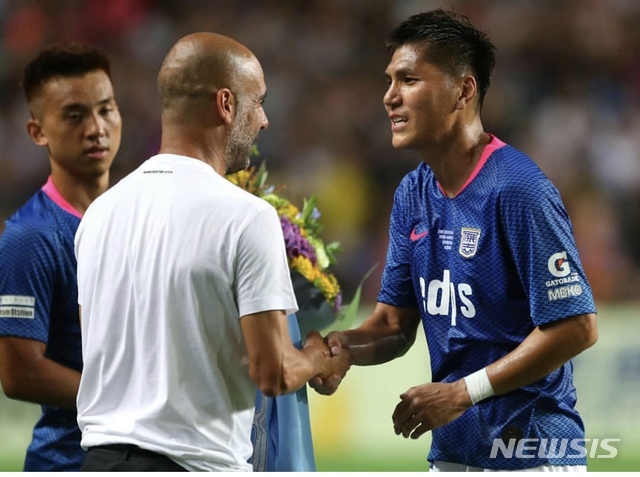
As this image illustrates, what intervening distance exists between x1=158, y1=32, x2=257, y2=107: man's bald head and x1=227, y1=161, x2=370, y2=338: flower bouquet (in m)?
0.88

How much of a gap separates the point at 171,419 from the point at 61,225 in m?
1.33

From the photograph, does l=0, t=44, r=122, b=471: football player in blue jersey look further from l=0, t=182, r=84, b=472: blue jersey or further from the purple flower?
the purple flower

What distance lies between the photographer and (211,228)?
8.87ft

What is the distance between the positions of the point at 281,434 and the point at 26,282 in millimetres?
1068

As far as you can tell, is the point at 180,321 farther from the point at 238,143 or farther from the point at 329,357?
the point at 329,357

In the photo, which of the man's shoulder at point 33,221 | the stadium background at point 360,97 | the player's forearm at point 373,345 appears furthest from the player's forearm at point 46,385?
the stadium background at point 360,97

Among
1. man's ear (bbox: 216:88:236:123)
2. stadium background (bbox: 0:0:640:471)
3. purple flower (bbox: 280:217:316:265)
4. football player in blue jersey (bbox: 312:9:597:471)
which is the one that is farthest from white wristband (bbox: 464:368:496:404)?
stadium background (bbox: 0:0:640:471)

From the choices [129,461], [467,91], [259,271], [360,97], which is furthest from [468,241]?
[360,97]

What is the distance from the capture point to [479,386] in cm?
312

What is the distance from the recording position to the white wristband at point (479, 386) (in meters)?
3.10

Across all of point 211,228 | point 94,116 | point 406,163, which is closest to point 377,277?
point 406,163

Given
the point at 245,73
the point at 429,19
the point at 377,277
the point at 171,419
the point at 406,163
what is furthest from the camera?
the point at 406,163

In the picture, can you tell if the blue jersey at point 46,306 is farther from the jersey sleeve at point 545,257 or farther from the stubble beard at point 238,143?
the jersey sleeve at point 545,257

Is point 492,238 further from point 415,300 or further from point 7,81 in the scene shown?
point 7,81
